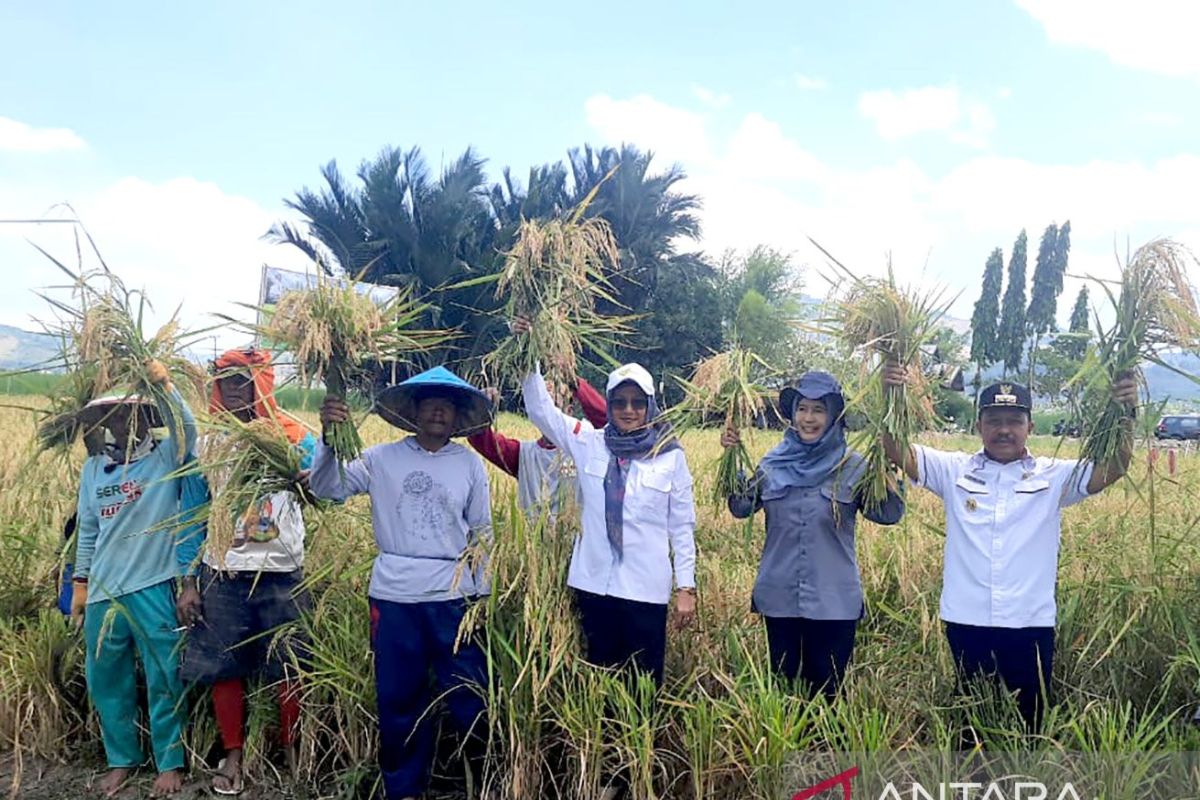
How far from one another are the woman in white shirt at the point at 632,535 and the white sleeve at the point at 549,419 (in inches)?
4.1

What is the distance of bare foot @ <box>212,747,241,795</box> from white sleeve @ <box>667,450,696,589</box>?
1.94 metres

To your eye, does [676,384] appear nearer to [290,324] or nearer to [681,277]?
[290,324]

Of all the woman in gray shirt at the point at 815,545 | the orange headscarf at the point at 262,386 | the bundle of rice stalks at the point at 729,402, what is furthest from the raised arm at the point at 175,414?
the woman in gray shirt at the point at 815,545

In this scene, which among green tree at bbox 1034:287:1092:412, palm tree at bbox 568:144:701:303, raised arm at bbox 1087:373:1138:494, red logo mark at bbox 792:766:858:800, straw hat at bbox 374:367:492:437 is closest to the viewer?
red logo mark at bbox 792:766:858:800

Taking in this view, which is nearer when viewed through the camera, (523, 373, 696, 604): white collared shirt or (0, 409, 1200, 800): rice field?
(0, 409, 1200, 800): rice field

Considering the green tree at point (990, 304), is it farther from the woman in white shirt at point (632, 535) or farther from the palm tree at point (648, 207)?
the woman in white shirt at point (632, 535)

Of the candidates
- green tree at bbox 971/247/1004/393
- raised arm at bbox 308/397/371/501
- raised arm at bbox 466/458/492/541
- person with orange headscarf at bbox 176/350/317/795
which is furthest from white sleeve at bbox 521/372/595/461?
green tree at bbox 971/247/1004/393

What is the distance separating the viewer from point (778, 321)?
371cm

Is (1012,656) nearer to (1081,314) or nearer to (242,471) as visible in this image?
(1081,314)

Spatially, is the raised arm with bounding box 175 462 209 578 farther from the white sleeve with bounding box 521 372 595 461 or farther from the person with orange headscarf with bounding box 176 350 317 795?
the white sleeve with bounding box 521 372 595 461

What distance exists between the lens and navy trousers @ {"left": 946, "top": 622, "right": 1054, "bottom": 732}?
300 cm

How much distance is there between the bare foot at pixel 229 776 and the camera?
11.2 feet

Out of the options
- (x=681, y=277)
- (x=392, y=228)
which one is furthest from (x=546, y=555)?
(x=392, y=228)

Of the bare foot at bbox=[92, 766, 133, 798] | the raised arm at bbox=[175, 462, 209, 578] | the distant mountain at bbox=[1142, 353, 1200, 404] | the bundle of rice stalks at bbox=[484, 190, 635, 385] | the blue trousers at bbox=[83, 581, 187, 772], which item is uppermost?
the bundle of rice stalks at bbox=[484, 190, 635, 385]
